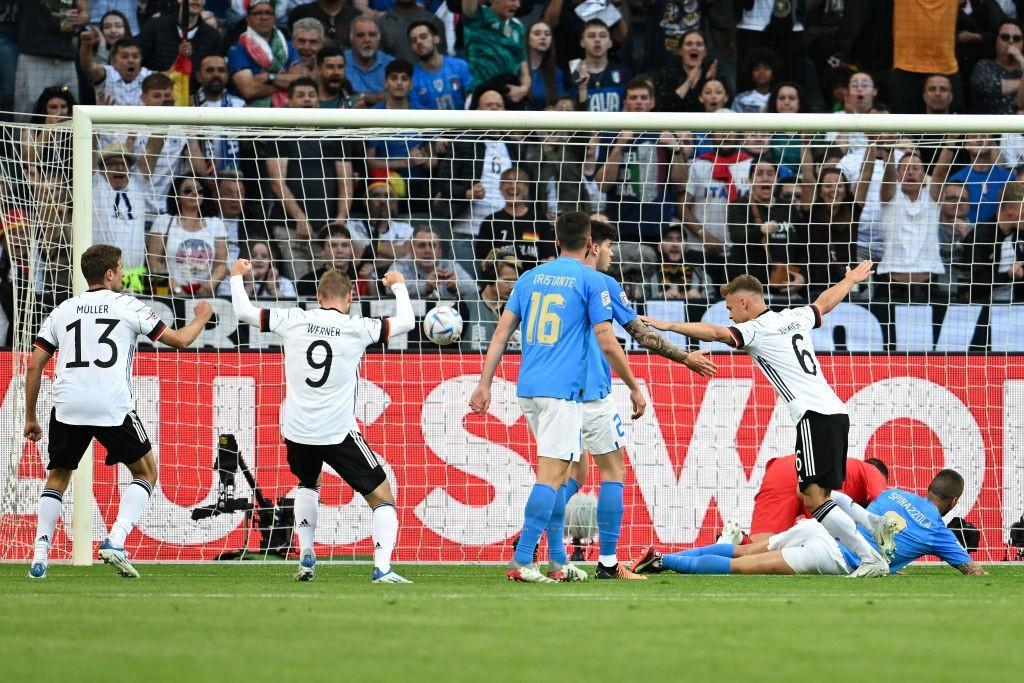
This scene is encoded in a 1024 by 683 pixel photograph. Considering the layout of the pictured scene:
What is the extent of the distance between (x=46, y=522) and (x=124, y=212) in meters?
4.30

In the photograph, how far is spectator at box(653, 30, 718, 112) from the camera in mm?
15750

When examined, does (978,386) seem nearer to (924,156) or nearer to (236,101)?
(924,156)

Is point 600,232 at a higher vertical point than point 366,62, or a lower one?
lower

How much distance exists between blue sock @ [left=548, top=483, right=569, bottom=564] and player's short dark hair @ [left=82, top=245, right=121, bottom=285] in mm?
3215

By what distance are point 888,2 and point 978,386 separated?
6630 millimetres

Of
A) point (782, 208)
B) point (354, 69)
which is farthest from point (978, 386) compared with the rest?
point (354, 69)

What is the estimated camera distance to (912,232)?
13.4m

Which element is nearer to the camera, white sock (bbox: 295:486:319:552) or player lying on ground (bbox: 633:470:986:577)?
white sock (bbox: 295:486:319:552)

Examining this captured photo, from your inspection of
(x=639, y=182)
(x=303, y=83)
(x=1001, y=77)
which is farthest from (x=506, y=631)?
(x=1001, y=77)

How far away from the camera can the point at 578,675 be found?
4.75 m

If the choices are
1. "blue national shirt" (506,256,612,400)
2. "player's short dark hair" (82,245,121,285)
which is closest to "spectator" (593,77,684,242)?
"blue national shirt" (506,256,612,400)

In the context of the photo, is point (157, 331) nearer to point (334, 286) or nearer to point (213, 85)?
point (334, 286)

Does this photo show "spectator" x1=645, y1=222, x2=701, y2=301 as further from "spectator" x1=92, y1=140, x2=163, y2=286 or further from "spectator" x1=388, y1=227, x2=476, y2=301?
"spectator" x1=92, y1=140, x2=163, y2=286

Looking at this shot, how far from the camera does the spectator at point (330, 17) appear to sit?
16078 millimetres
